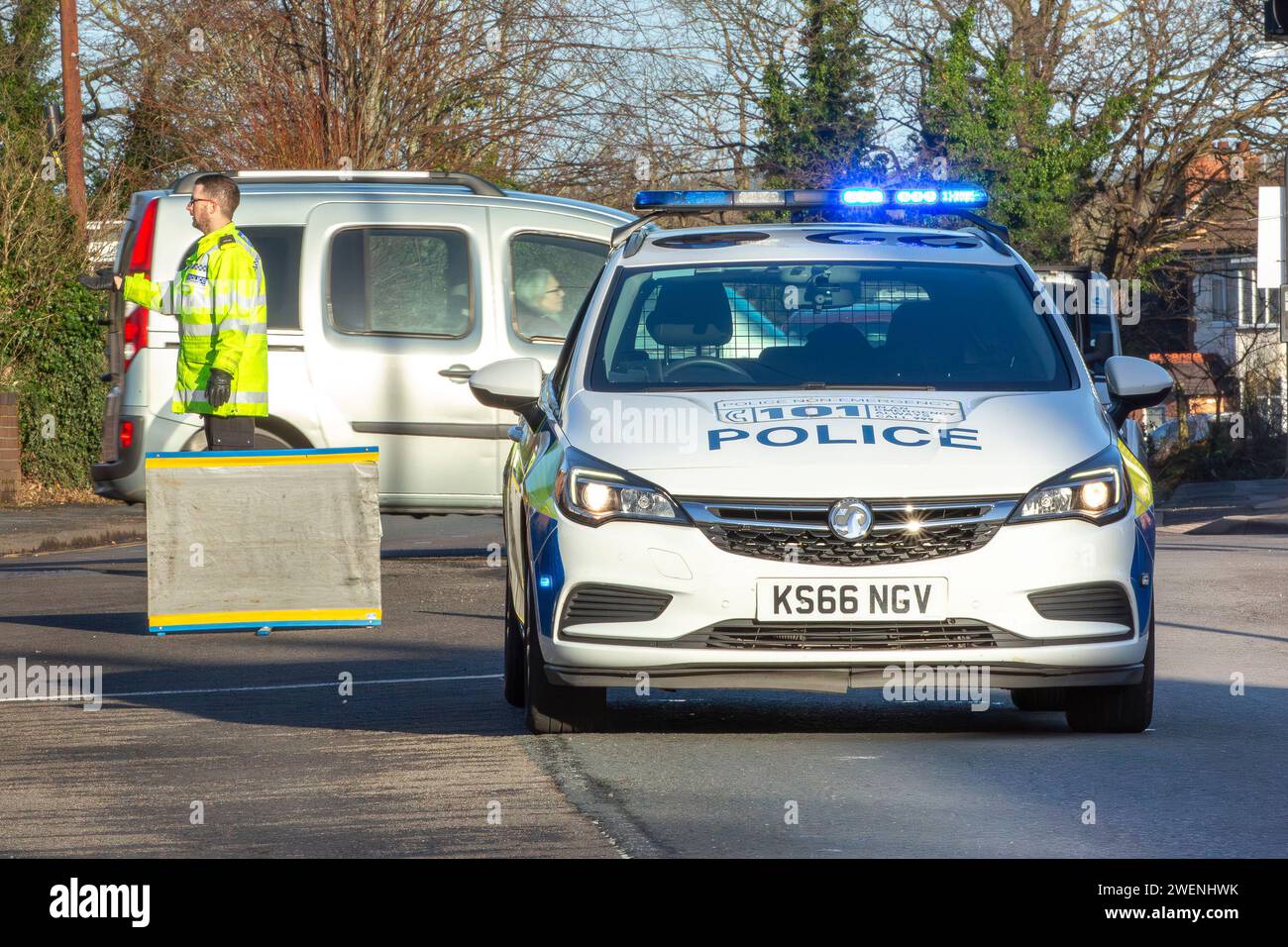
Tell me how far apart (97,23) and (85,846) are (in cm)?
3300

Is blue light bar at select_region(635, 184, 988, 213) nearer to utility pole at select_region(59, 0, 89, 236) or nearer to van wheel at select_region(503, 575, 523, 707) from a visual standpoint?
van wheel at select_region(503, 575, 523, 707)

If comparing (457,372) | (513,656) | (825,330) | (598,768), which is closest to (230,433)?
(457,372)

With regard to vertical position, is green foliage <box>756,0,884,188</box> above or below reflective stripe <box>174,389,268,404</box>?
above

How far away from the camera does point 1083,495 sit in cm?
689

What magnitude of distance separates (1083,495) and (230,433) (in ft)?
18.9

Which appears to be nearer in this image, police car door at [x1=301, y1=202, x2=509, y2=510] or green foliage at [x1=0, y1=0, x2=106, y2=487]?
police car door at [x1=301, y1=202, x2=509, y2=510]

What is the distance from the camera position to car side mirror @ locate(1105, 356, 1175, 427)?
763 centimetres

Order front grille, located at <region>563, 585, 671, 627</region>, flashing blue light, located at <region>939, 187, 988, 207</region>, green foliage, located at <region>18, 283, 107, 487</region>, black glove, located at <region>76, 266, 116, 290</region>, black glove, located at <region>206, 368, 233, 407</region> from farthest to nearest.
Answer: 1. green foliage, located at <region>18, 283, 107, 487</region>
2. black glove, located at <region>76, 266, 116, 290</region>
3. black glove, located at <region>206, 368, 233, 407</region>
4. flashing blue light, located at <region>939, 187, 988, 207</region>
5. front grille, located at <region>563, 585, 671, 627</region>

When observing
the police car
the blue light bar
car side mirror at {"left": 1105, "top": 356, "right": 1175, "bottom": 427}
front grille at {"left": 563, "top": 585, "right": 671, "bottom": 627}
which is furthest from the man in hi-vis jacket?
car side mirror at {"left": 1105, "top": 356, "right": 1175, "bottom": 427}

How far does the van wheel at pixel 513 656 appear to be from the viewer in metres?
8.02

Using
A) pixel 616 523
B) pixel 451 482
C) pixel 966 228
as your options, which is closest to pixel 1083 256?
pixel 451 482

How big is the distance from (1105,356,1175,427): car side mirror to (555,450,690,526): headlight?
6.13 ft

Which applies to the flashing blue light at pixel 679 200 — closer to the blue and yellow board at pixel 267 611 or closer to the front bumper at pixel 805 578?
the blue and yellow board at pixel 267 611
